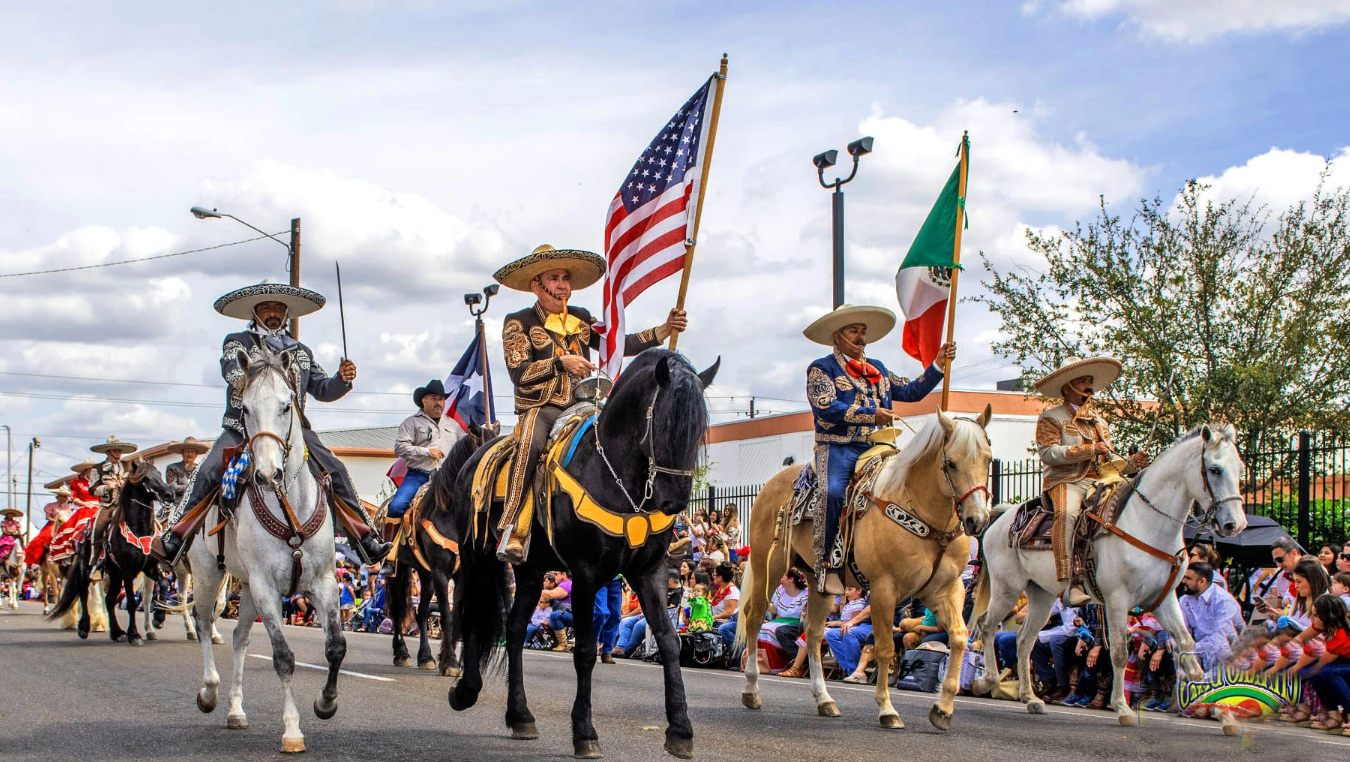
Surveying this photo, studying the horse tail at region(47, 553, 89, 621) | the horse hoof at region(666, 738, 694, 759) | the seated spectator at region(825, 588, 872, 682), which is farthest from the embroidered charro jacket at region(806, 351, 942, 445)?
the horse tail at region(47, 553, 89, 621)

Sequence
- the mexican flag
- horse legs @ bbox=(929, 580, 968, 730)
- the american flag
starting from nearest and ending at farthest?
1. the american flag
2. horse legs @ bbox=(929, 580, 968, 730)
3. the mexican flag

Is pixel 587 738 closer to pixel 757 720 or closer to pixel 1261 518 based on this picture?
pixel 757 720

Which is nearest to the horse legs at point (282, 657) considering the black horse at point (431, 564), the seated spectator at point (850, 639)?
the black horse at point (431, 564)

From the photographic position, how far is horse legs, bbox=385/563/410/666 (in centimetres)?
1341

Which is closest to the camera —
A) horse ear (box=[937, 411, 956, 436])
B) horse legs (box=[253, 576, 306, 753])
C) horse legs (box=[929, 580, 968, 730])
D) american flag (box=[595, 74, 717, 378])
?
horse legs (box=[253, 576, 306, 753])

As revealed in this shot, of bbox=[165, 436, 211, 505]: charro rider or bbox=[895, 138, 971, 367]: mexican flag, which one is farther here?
bbox=[165, 436, 211, 505]: charro rider

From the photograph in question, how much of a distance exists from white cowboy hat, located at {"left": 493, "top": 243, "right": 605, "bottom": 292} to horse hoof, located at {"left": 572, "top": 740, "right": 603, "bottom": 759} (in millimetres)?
3252

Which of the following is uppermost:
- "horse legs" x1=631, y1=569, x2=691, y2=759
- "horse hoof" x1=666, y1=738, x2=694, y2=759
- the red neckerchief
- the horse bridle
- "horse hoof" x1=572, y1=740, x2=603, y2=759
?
the red neckerchief

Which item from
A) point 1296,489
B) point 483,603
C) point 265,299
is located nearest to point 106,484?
point 265,299

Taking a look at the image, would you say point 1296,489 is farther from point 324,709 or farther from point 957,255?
point 324,709

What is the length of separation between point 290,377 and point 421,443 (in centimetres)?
599

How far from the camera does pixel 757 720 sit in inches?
363

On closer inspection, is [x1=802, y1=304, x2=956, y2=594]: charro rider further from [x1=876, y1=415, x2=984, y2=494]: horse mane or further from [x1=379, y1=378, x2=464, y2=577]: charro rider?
[x1=379, y1=378, x2=464, y2=577]: charro rider

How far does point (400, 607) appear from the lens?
13.9m
